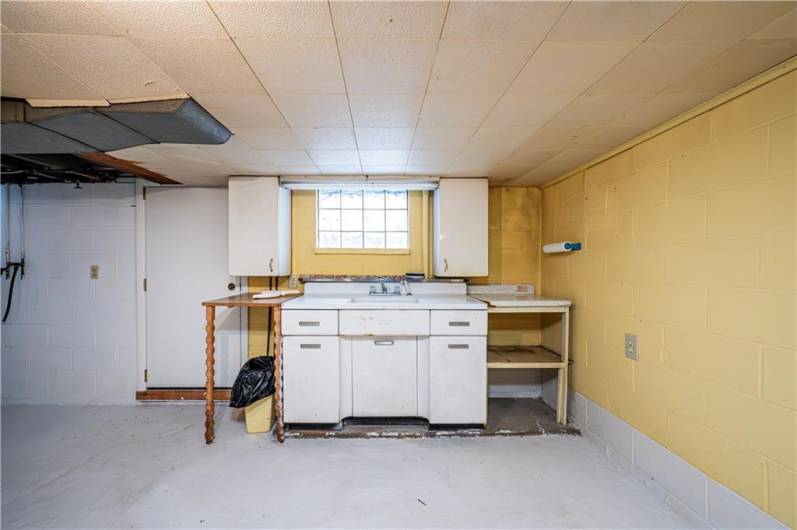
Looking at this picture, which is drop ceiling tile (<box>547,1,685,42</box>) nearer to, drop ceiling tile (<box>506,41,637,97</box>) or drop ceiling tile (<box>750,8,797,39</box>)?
drop ceiling tile (<box>506,41,637,97</box>)

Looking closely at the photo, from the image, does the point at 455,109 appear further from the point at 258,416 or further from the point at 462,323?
the point at 258,416

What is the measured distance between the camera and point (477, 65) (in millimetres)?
1237

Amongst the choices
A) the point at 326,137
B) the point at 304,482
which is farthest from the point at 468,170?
the point at 304,482

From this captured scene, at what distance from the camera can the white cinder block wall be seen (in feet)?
9.59

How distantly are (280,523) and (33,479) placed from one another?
5.14 ft

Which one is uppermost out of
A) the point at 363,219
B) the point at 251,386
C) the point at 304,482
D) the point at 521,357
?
the point at 363,219

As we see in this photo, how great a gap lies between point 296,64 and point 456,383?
216 cm

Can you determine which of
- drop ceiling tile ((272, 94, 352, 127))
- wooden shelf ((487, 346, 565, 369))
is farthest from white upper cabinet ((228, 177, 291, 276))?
wooden shelf ((487, 346, 565, 369))

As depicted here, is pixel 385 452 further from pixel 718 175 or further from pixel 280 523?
pixel 718 175

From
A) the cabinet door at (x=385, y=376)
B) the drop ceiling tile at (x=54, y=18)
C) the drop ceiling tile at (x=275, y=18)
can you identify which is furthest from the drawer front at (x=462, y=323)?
the drop ceiling tile at (x=54, y=18)

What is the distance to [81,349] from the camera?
295 centimetres

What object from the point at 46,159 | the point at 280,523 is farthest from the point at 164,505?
the point at 46,159

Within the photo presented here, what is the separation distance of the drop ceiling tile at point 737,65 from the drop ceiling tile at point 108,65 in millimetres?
2077

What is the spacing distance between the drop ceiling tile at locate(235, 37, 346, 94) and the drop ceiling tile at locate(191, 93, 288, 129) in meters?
0.16
